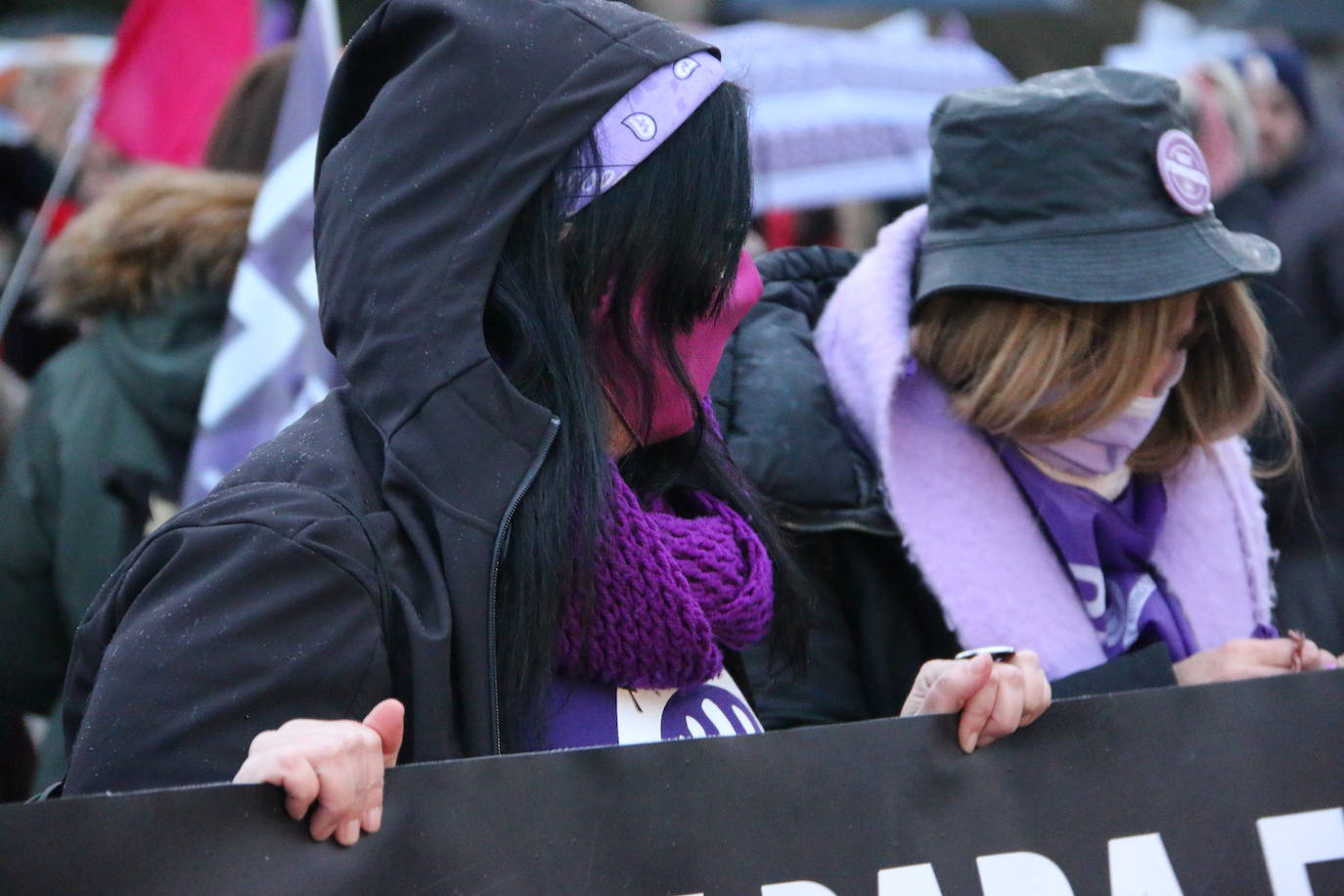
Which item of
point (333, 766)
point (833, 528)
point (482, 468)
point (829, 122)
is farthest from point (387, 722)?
point (829, 122)

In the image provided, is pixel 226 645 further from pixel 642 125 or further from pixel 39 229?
pixel 39 229

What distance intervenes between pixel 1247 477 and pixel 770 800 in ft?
4.54

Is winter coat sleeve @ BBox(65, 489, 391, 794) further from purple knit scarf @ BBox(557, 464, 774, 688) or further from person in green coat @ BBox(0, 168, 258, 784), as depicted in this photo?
person in green coat @ BBox(0, 168, 258, 784)

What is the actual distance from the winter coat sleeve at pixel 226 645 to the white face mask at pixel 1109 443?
124cm

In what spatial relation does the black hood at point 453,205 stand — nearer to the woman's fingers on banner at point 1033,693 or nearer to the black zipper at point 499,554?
the black zipper at point 499,554

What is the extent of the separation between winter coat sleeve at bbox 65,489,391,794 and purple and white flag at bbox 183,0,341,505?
175cm

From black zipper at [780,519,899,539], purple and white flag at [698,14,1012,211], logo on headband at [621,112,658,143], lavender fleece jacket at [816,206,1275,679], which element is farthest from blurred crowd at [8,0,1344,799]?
purple and white flag at [698,14,1012,211]

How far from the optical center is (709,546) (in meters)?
1.77

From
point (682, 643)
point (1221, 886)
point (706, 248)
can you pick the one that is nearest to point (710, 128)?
point (706, 248)

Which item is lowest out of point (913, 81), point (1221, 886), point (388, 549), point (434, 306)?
point (913, 81)

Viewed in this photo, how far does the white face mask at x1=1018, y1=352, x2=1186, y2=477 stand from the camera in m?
2.37

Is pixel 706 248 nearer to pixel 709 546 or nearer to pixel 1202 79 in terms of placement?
pixel 709 546

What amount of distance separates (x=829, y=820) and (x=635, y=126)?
0.73m

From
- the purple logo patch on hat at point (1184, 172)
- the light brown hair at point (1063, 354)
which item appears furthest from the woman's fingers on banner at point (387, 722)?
the purple logo patch on hat at point (1184, 172)
